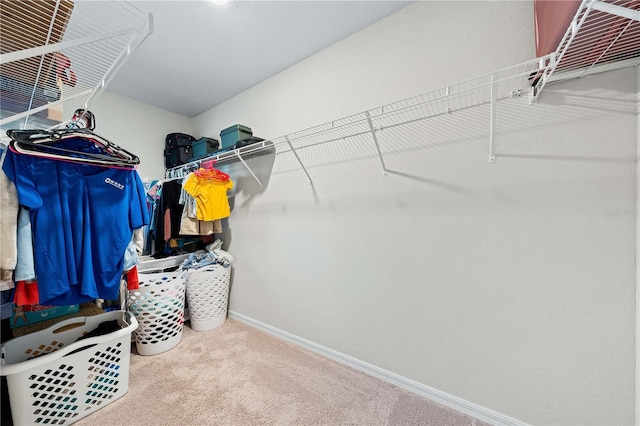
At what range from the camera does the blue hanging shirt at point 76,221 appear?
1.03 m

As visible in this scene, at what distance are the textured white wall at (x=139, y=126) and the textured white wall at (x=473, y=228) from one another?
6.12 feet

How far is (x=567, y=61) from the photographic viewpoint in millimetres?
990

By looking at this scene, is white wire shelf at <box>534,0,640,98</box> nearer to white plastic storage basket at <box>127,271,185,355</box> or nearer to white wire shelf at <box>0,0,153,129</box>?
white wire shelf at <box>0,0,153,129</box>

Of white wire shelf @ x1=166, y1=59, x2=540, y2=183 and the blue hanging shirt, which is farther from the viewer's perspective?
white wire shelf @ x1=166, y1=59, x2=540, y2=183

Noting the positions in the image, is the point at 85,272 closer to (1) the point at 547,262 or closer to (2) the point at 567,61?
(1) the point at 547,262

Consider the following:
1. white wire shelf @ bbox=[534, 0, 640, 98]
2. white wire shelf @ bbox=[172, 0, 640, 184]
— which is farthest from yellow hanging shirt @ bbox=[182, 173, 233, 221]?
white wire shelf @ bbox=[534, 0, 640, 98]

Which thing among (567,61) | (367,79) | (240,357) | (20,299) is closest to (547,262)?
(567,61)

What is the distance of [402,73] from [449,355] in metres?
1.74

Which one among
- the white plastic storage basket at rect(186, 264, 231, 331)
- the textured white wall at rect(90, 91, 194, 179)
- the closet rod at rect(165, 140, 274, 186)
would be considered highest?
the textured white wall at rect(90, 91, 194, 179)

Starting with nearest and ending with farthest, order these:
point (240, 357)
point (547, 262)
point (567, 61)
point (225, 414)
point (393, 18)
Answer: point (567, 61)
point (547, 262)
point (225, 414)
point (393, 18)
point (240, 357)

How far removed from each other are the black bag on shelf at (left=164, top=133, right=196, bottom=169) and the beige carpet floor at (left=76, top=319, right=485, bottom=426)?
6.45ft

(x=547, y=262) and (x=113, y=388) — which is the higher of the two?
(x=547, y=262)

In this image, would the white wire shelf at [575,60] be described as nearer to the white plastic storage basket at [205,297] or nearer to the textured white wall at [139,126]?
the white plastic storage basket at [205,297]

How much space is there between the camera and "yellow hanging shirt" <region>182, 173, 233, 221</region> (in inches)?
84.8
